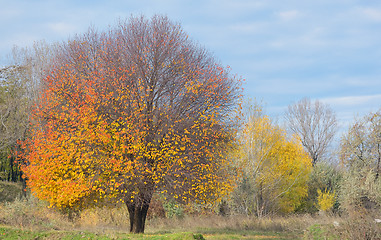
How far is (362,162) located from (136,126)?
Answer: 74.8 ft

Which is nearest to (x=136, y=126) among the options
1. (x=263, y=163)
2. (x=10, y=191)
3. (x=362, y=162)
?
(x=263, y=163)

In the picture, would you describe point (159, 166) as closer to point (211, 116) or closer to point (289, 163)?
point (211, 116)

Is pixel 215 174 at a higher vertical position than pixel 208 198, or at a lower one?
higher

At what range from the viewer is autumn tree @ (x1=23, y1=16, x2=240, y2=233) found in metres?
16.5

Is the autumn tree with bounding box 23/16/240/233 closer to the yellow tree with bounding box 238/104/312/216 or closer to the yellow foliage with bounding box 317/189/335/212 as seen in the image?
the yellow tree with bounding box 238/104/312/216

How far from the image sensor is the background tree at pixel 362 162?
96.6ft

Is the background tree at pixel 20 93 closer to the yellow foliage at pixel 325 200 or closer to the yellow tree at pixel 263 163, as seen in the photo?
the yellow tree at pixel 263 163

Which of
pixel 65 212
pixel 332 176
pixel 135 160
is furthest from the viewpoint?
pixel 332 176

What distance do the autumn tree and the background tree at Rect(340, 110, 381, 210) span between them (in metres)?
16.2

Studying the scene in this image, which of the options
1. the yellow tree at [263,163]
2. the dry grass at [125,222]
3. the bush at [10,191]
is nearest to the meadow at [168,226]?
the dry grass at [125,222]

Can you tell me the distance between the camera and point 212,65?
20375 mm

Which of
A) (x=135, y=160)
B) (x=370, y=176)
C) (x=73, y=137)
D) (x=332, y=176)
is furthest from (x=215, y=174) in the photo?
(x=332, y=176)

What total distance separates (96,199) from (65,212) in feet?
28.8

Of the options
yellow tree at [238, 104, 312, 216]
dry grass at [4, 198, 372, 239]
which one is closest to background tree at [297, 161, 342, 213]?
yellow tree at [238, 104, 312, 216]
